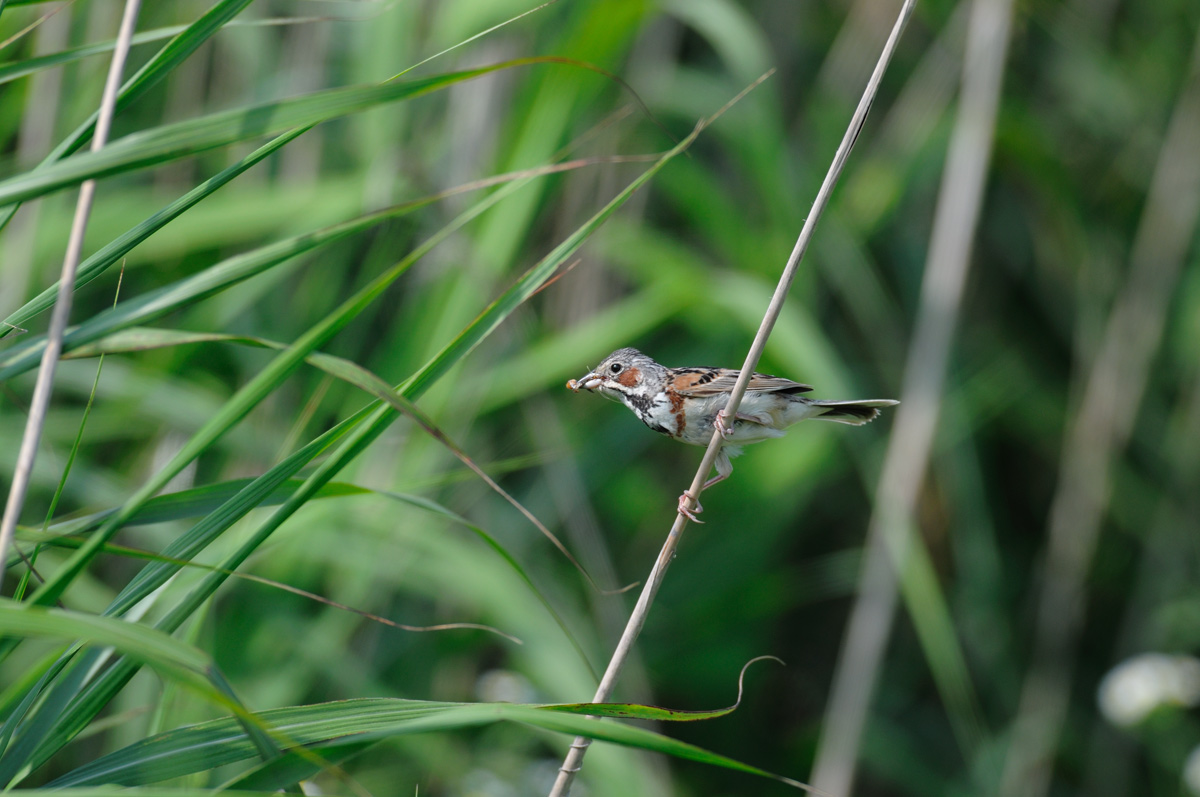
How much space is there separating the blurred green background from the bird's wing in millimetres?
573

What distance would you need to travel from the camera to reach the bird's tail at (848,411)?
2.54m

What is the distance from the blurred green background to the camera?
3.62 m

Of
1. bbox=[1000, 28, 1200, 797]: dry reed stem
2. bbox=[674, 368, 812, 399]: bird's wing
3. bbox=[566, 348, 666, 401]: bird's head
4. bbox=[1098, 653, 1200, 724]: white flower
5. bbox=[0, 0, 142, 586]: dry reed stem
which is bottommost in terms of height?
bbox=[0, 0, 142, 586]: dry reed stem

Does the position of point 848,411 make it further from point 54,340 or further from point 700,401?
point 54,340

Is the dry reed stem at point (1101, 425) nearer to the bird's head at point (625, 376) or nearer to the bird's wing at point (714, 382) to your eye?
the bird's wing at point (714, 382)

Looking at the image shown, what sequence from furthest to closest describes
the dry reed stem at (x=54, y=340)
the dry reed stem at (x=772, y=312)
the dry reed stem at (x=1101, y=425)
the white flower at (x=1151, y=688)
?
the dry reed stem at (x=1101, y=425)
the white flower at (x=1151, y=688)
the dry reed stem at (x=772, y=312)
the dry reed stem at (x=54, y=340)

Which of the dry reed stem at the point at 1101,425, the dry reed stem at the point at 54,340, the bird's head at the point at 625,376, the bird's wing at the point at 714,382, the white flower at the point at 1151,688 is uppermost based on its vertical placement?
the dry reed stem at the point at 1101,425

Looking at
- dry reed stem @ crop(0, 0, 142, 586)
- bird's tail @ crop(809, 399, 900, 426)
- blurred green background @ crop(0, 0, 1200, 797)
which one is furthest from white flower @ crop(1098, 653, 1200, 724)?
dry reed stem @ crop(0, 0, 142, 586)

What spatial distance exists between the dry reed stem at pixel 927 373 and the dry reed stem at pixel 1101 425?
5.33ft

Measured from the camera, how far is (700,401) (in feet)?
8.53

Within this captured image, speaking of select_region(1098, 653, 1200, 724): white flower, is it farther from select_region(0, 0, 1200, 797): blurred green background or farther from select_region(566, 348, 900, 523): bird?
select_region(566, 348, 900, 523): bird

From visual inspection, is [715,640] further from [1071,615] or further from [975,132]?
[975,132]

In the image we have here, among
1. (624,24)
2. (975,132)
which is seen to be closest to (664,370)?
(624,24)

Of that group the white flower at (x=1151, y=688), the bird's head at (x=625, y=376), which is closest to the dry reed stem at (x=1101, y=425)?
the white flower at (x=1151, y=688)
